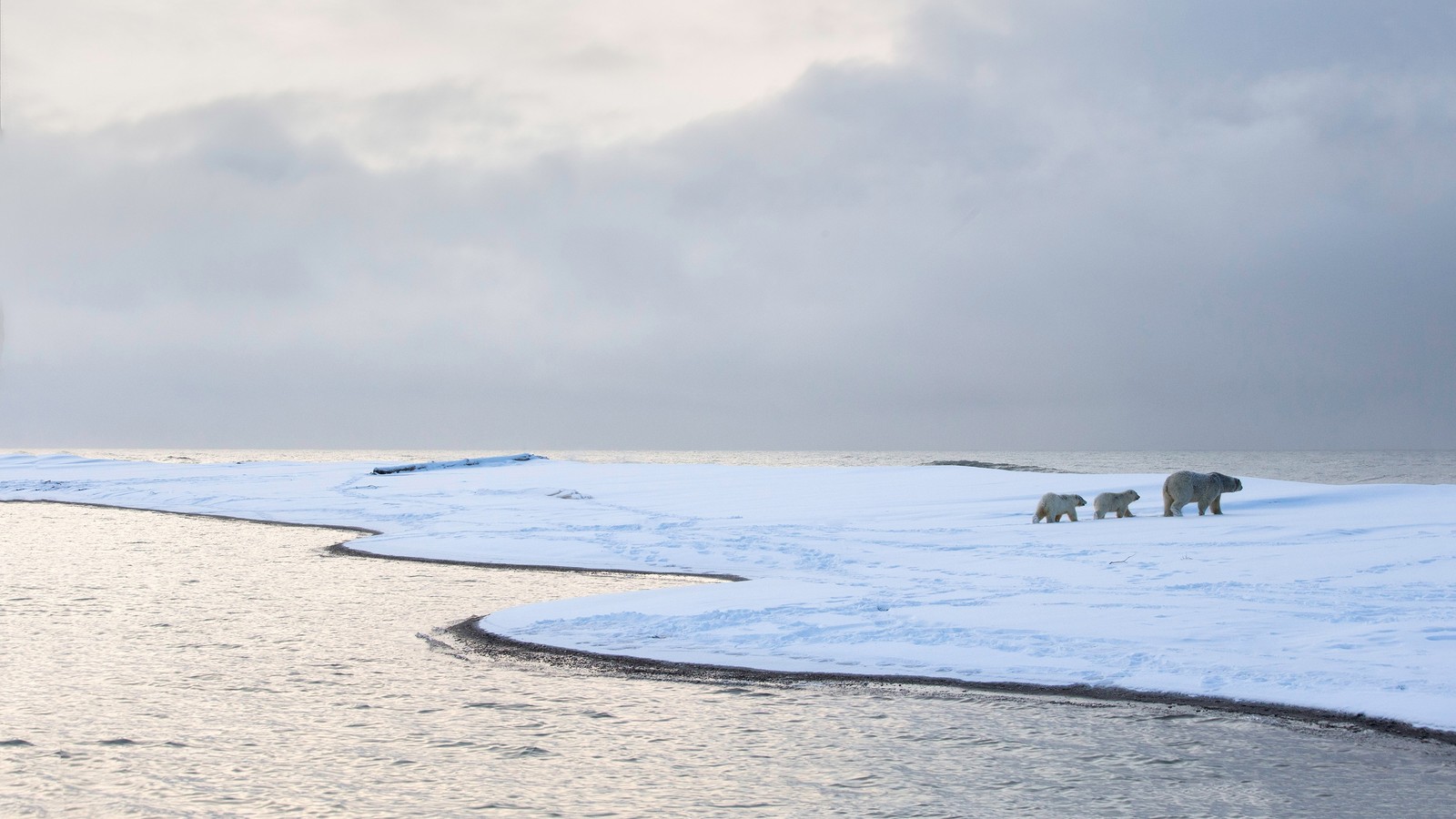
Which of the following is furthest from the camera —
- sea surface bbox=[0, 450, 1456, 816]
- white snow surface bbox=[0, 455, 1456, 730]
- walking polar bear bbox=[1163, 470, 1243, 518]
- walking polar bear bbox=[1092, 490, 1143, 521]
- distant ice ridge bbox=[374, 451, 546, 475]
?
distant ice ridge bbox=[374, 451, 546, 475]

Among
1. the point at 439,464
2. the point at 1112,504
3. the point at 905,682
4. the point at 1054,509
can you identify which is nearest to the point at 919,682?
the point at 905,682

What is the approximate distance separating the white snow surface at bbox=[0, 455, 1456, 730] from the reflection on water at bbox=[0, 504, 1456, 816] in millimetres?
1097

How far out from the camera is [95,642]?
32.8 ft

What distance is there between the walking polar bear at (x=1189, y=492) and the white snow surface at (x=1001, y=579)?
414 mm

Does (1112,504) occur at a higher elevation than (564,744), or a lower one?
higher

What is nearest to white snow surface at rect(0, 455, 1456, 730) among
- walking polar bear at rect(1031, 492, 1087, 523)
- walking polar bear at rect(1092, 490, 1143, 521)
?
walking polar bear at rect(1031, 492, 1087, 523)

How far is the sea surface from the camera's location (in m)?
5.70

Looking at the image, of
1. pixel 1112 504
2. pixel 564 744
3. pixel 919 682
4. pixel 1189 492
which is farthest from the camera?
pixel 1112 504

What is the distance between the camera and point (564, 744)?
679cm

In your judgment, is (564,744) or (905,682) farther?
(905,682)

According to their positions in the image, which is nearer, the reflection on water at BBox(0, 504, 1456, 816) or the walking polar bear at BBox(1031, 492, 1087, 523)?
the reflection on water at BBox(0, 504, 1456, 816)

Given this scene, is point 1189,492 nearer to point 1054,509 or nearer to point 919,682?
point 1054,509

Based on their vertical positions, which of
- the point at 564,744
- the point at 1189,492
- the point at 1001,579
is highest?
the point at 1189,492

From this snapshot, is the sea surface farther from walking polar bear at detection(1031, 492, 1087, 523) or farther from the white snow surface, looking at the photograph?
walking polar bear at detection(1031, 492, 1087, 523)
